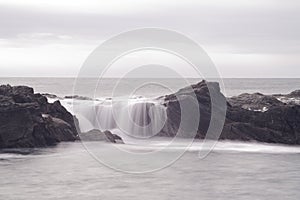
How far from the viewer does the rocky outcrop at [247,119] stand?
33.2 m

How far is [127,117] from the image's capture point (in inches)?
1529

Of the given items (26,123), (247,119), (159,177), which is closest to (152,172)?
(159,177)

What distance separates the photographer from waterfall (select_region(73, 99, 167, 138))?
121 feet

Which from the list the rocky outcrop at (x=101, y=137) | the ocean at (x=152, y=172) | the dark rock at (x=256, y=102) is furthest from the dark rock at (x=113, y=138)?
the dark rock at (x=256, y=102)

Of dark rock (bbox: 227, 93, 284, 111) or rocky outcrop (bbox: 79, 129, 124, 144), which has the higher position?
dark rock (bbox: 227, 93, 284, 111)

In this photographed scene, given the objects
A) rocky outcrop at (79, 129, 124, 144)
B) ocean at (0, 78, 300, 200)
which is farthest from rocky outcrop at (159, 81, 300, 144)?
rocky outcrop at (79, 129, 124, 144)

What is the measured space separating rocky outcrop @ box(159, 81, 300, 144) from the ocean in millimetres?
1461

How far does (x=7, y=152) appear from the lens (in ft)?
92.7

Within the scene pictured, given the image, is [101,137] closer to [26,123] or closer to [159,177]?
[26,123]

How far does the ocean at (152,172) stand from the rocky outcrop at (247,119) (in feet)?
4.79

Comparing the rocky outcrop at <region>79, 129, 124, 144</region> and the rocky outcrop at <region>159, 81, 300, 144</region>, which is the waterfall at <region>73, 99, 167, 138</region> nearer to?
the rocky outcrop at <region>159, 81, 300, 144</region>

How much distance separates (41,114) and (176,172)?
11479mm

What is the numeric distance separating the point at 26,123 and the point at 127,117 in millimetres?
9830

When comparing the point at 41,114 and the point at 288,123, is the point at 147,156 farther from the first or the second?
the point at 288,123
